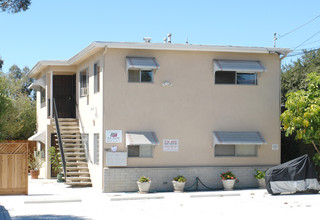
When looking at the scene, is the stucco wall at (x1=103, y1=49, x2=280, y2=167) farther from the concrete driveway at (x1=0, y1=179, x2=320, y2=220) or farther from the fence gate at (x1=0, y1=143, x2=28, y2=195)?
the fence gate at (x1=0, y1=143, x2=28, y2=195)

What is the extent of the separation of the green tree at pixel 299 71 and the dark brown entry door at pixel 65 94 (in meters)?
12.8

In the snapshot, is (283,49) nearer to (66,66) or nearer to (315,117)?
(315,117)

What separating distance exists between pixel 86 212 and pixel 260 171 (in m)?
9.03

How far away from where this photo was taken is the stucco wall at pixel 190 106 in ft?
66.5

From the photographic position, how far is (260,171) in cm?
2112

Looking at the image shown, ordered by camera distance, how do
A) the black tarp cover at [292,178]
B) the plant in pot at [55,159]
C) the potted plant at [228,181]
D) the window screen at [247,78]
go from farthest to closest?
the plant in pot at [55,159] < the window screen at [247,78] < the potted plant at [228,181] < the black tarp cover at [292,178]

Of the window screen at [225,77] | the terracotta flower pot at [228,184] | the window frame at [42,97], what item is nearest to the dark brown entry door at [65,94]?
the window frame at [42,97]

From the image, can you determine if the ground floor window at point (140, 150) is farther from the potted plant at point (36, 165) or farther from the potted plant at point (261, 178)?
the potted plant at point (36, 165)

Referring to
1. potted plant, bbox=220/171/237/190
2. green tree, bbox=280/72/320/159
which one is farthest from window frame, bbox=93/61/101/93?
green tree, bbox=280/72/320/159

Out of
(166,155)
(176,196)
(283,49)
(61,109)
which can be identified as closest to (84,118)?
(61,109)

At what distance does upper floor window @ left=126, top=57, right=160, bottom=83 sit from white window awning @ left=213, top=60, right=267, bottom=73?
2618 millimetres

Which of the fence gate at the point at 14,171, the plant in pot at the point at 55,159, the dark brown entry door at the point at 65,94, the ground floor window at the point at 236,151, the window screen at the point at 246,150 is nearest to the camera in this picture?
the fence gate at the point at 14,171

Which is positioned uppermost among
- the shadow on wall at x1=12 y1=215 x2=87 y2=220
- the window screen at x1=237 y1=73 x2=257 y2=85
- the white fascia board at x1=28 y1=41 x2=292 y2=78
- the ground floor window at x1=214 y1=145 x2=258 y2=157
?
the white fascia board at x1=28 y1=41 x2=292 y2=78

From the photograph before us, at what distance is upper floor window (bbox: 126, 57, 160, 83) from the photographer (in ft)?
64.8
